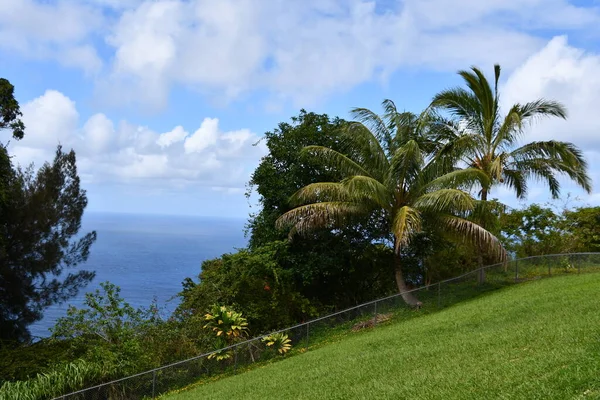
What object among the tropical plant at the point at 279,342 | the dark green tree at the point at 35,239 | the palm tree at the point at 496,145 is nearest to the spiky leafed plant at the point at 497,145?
the palm tree at the point at 496,145

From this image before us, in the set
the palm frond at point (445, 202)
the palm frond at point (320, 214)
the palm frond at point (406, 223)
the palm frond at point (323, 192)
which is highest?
the palm frond at point (323, 192)

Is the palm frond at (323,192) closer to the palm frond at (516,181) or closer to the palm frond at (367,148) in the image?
the palm frond at (367,148)

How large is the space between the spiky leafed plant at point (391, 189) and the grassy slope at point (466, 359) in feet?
9.47

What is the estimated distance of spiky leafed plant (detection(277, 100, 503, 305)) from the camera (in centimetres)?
1612

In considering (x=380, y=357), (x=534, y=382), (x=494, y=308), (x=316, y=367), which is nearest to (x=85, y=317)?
(x=316, y=367)

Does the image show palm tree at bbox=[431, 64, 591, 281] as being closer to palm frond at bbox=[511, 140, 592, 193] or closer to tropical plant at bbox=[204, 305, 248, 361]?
palm frond at bbox=[511, 140, 592, 193]

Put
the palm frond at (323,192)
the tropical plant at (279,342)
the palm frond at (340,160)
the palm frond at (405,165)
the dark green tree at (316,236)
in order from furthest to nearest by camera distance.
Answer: the dark green tree at (316,236)
the palm frond at (340,160)
the palm frond at (323,192)
the palm frond at (405,165)
the tropical plant at (279,342)

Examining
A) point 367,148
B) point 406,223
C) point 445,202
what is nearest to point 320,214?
point 367,148

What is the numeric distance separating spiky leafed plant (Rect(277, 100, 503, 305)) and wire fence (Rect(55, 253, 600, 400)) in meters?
0.93

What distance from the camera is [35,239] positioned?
24.2 m

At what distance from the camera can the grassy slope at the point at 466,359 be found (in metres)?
6.44

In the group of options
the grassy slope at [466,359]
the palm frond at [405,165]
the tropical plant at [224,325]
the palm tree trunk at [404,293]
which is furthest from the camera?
the palm tree trunk at [404,293]

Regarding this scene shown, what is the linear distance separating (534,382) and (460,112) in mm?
15577

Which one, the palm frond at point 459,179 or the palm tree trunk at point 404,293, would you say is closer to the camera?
the palm frond at point 459,179
